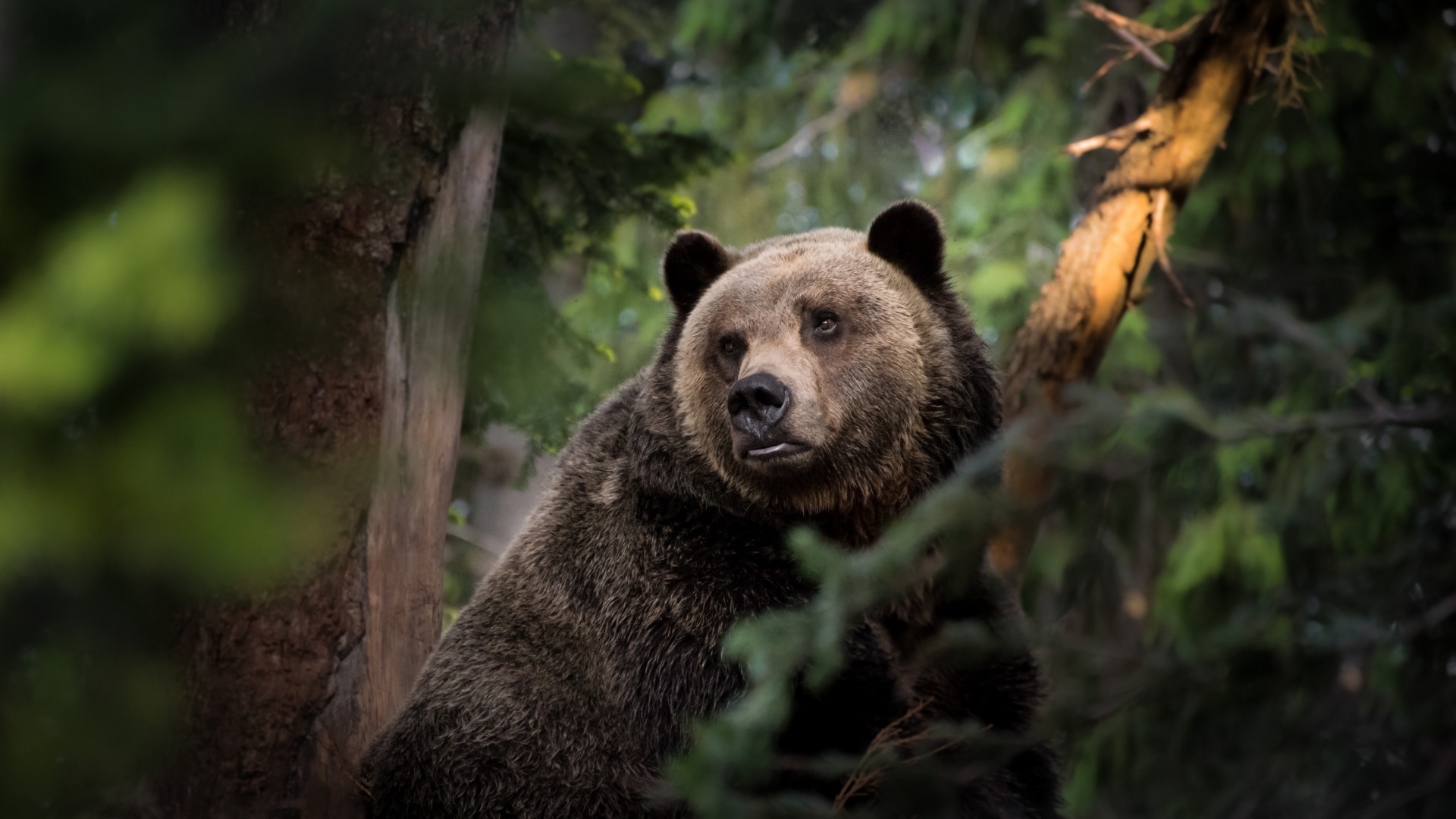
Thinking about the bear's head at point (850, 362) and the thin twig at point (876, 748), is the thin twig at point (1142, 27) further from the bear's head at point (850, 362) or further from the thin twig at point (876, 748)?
the thin twig at point (876, 748)

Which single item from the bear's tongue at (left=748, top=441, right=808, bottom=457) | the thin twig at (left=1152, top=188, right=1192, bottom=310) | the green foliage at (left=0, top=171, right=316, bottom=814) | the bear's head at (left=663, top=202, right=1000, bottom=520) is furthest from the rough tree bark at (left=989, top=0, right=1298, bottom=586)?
the green foliage at (left=0, top=171, right=316, bottom=814)

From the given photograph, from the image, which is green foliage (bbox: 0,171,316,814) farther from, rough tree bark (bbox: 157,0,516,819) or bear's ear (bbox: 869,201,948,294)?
bear's ear (bbox: 869,201,948,294)

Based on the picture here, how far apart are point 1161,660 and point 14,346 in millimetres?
2408

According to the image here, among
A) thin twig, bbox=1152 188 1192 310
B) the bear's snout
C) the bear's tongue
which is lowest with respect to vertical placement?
the bear's tongue

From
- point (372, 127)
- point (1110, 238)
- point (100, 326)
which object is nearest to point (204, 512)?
point (100, 326)

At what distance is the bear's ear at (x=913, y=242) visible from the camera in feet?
12.7

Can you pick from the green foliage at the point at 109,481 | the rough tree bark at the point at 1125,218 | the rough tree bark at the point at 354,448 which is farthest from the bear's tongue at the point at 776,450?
the green foliage at the point at 109,481

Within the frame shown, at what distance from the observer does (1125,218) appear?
455 cm

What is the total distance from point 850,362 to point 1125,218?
1.51m

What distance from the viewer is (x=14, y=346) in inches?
58.7

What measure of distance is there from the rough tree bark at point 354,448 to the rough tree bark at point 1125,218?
7.20 feet

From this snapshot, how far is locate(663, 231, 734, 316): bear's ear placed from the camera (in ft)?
13.2

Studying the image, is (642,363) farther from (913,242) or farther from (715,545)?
(715,545)

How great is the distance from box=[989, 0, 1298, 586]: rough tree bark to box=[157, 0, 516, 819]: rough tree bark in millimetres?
2193
